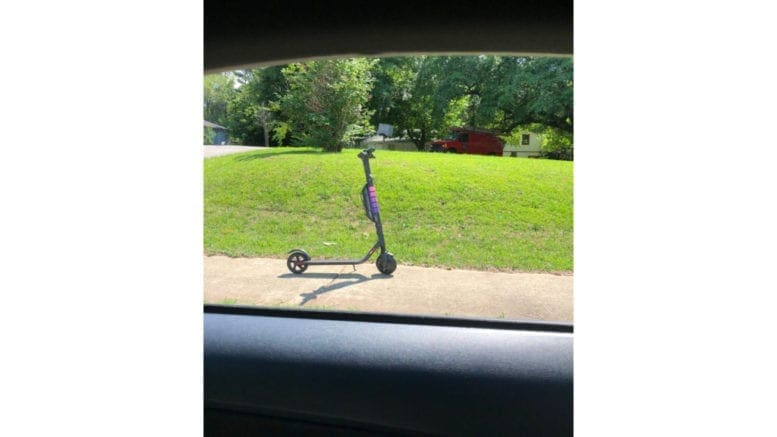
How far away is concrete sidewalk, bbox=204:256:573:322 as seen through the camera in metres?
4.23

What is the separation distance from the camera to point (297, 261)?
16.8 ft

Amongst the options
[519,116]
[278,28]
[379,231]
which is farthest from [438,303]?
[519,116]

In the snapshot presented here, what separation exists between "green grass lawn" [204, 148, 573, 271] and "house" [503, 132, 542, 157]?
0.22 metres

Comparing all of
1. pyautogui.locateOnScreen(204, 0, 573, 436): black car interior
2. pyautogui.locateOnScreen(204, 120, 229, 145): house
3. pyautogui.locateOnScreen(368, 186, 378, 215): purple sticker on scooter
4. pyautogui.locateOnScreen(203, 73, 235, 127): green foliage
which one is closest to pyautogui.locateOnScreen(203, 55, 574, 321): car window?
pyautogui.locateOnScreen(368, 186, 378, 215): purple sticker on scooter

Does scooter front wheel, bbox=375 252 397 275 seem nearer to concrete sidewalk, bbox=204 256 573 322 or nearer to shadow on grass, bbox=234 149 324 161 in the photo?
concrete sidewalk, bbox=204 256 573 322

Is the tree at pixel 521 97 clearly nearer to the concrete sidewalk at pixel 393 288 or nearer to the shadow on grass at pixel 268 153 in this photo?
the concrete sidewalk at pixel 393 288

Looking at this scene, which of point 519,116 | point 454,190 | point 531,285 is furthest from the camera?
point 519,116

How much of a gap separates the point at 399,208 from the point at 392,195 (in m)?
0.37

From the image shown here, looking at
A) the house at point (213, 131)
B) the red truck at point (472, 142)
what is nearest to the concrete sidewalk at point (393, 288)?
the house at point (213, 131)

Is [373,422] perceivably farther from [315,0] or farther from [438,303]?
[438,303]

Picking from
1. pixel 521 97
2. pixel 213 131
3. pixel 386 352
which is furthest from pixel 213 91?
pixel 521 97
